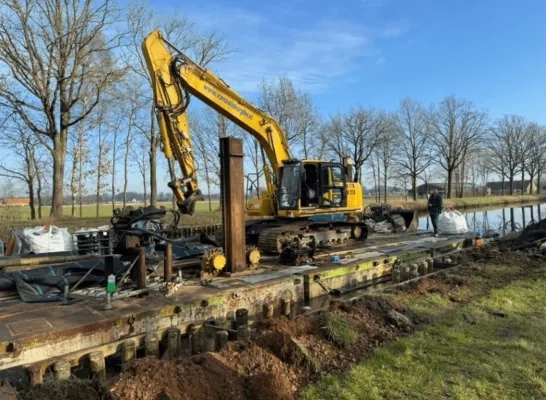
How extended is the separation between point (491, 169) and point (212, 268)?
6793cm

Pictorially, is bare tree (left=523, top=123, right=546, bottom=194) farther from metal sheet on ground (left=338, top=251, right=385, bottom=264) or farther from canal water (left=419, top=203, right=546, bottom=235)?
metal sheet on ground (left=338, top=251, right=385, bottom=264)

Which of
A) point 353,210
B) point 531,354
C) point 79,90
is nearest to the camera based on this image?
point 531,354

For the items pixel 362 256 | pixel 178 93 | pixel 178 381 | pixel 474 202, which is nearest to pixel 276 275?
pixel 362 256

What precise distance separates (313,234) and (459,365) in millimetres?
7072

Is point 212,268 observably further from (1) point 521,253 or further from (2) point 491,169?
(2) point 491,169

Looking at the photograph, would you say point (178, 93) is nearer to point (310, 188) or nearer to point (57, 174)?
point (310, 188)

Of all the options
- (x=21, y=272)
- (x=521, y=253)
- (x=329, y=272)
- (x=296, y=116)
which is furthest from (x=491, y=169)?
(x=21, y=272)

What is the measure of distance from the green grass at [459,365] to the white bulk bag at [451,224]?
10271 millimetres

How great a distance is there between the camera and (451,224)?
16469 millimetres

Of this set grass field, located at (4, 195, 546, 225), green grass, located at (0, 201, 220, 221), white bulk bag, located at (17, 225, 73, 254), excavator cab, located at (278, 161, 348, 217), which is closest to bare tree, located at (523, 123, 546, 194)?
grass field, located at (4, 195, 546, 225)

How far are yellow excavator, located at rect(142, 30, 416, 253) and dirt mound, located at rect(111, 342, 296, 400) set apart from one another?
Answer: 17.7 ft

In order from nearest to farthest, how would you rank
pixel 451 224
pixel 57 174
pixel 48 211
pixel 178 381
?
pixel 178 381 < pixel 451 224 < pixel 57 174 < pixel 48 211

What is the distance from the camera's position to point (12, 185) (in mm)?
30797

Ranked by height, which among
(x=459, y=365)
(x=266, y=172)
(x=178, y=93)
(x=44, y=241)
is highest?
(x=178, y=93)
